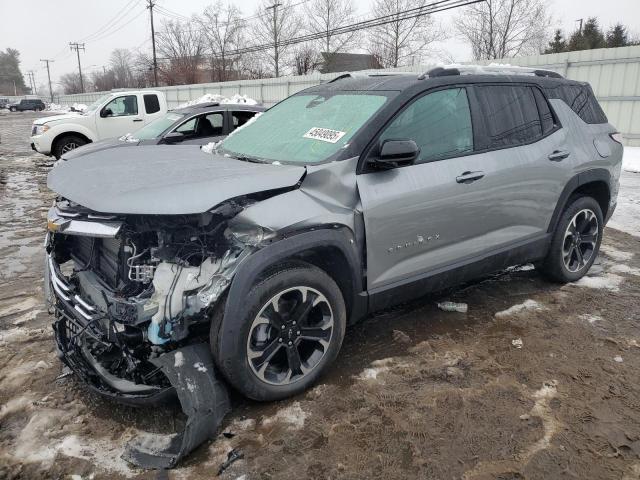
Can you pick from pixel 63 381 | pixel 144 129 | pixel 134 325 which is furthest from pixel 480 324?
pixel 144 129

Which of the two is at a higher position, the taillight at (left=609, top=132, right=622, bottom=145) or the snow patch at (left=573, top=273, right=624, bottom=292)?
the taillight at (left=609, top=132, right=622, bottom=145)

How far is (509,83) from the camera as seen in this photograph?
3943 mm

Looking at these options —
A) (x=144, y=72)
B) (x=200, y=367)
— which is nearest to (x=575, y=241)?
(x=200, y=367)

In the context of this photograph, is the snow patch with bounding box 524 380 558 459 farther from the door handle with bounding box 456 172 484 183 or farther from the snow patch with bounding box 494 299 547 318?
the door handle with bounding box 456 172 484 183

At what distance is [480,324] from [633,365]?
1.01m

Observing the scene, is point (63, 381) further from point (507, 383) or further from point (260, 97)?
point (260, 97)

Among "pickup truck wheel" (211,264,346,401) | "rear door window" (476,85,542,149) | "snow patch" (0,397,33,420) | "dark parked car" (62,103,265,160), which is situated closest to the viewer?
"pickup truck wheel" (211,264,346,401)

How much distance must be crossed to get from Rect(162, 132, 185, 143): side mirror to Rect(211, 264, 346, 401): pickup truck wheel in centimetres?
643

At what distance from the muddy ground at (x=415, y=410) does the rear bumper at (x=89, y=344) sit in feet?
0.79

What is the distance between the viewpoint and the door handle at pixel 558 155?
4039mm

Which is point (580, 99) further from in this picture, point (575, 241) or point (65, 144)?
point (65, 144)

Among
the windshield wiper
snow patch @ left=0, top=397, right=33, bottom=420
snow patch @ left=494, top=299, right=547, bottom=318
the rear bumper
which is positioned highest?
the windshield wiper

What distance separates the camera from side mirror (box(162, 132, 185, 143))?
8466mm

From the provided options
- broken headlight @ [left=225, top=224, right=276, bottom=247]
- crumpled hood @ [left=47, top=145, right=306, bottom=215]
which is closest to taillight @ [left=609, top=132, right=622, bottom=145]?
crumpled hood @ [left=47, top=145, right=306, bottom=215]
